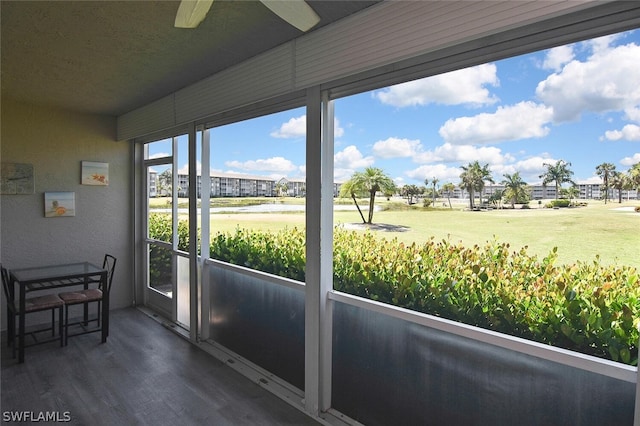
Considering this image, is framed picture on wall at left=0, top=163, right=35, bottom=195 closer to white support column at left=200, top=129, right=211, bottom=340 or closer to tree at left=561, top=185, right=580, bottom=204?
white support column at left=200, top=129, right=211, bottom=340

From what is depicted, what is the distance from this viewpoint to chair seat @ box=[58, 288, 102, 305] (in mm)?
3690

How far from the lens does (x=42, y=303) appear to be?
3533 mm

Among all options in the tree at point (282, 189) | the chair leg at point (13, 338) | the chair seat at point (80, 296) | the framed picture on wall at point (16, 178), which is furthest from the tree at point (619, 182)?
the framed picture on wall at point (16, 178)

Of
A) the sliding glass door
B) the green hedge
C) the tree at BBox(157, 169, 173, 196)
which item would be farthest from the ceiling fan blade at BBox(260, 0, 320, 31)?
the tree at BBox(157, 169, 173, 196)

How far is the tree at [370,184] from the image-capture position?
2.35m

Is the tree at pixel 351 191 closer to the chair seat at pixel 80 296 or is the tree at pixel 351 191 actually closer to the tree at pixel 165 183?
the tree at pixel 165 183

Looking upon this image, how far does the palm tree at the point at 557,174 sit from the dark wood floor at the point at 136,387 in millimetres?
2091

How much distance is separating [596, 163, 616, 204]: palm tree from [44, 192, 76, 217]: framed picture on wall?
5.20 metres

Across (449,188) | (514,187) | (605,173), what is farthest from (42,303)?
(605,173)

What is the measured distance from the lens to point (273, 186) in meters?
3.25

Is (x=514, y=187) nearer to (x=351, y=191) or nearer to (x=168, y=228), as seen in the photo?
(x=351, y=191)

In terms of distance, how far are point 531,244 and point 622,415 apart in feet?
2.53

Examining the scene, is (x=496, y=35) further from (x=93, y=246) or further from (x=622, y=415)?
(x=93, y=246)

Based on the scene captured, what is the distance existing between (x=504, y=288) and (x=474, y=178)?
1.95 ft
